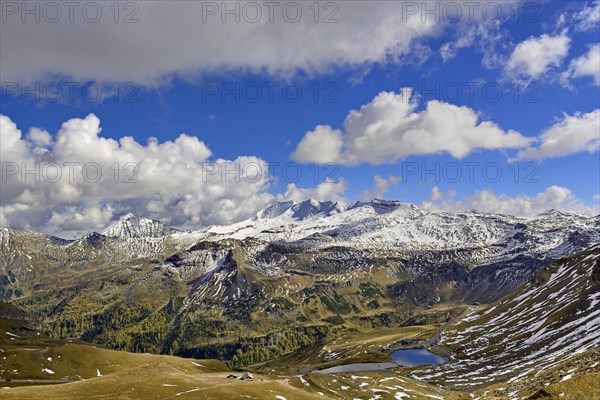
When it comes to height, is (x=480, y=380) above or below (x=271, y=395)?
below

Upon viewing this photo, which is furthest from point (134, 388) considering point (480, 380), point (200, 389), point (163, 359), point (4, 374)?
point (480, 380)

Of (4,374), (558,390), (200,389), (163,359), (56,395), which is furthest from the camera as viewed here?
(163,359)

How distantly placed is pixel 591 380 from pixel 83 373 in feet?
523

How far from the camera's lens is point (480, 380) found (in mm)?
165375

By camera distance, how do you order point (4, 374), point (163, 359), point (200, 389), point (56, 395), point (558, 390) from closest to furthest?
point (558, 390)
point (56, 395)
point (200, 389)
point (4, 374)
point (163, 359)

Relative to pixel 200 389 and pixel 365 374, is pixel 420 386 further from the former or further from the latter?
pixel 200 389

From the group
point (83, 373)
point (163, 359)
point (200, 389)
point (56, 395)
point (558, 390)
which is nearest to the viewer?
point (558, 390)

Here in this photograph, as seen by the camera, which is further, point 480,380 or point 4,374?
point 480,380

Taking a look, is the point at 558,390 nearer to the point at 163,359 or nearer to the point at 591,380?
the point at 591,380

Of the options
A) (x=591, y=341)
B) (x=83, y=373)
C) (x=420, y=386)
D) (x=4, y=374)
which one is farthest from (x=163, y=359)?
(x=591, y=341)

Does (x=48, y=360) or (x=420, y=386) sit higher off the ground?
(x=48, y=360)

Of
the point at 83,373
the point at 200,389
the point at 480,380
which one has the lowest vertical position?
the point at 480,380

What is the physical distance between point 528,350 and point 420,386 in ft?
268

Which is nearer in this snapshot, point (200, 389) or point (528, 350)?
point (200, 389)
